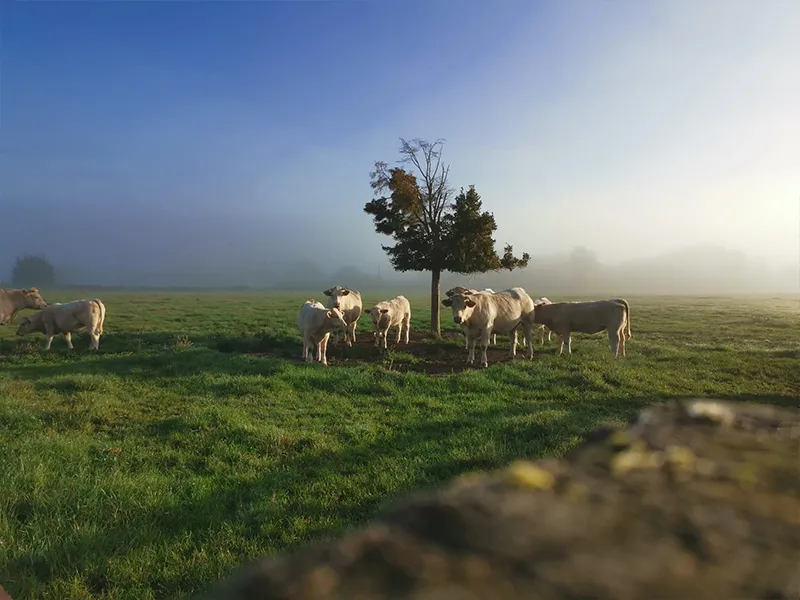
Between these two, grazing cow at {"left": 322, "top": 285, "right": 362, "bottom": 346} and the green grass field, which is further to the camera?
grazing cow at {"left": 322, "top": 285, "right": 362, "bottom": 346}

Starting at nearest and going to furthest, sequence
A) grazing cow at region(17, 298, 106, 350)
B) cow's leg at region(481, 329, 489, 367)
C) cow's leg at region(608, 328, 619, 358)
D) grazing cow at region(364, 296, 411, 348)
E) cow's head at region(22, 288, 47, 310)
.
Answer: cow's leg at region(481, 329, 489, 367), cow's leg at region(608, 328, 619, 358), grazing cow at region(17, 298, 106, 350), grazing cow at region(364, 296, 411, 348), cow's head at region(22, 288, 47, 310)

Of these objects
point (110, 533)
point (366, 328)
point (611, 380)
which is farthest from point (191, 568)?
point (366, 328)

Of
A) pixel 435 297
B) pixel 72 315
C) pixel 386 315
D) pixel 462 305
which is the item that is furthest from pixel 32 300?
pixel 462 305

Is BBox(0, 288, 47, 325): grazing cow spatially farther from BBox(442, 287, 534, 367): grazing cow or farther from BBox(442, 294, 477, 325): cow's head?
BBox(442, 287, 534, 367): grazing cow

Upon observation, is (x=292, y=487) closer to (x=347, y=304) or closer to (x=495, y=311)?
(x=495, y=311)

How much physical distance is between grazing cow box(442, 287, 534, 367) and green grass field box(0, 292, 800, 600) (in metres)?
1.70

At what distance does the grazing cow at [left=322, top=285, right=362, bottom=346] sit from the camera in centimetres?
1777

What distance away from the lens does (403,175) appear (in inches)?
798

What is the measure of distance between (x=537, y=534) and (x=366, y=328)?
2351 centimetres

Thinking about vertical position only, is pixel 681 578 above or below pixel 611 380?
Answer: above

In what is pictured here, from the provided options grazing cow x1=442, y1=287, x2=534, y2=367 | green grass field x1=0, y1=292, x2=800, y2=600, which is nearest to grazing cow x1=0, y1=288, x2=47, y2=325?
green grass field x1=0, y1=292, x2=800, y2=600

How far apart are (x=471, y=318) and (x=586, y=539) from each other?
14.7 metres

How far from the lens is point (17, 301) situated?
2006 centimetres

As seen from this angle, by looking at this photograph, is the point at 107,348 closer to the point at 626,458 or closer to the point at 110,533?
the point at 110,533
